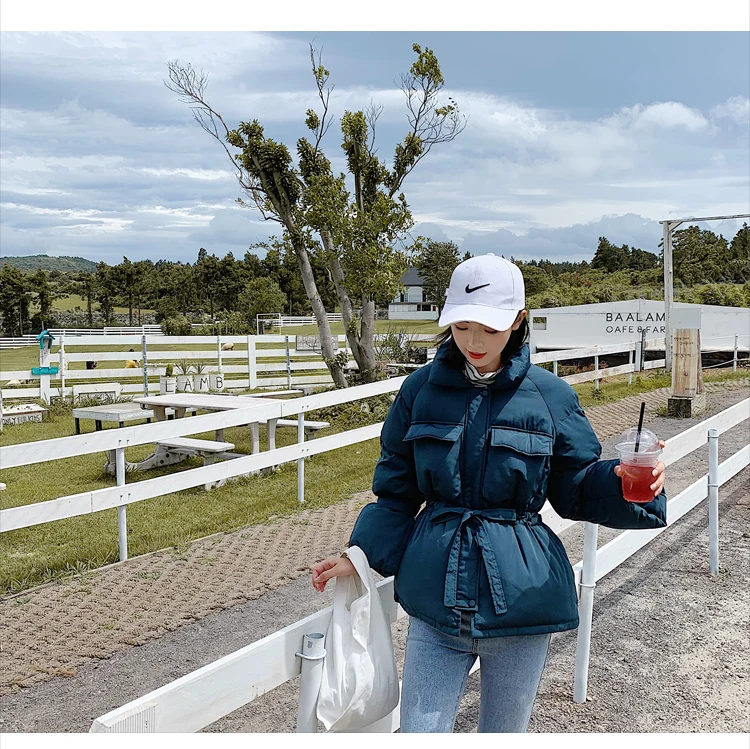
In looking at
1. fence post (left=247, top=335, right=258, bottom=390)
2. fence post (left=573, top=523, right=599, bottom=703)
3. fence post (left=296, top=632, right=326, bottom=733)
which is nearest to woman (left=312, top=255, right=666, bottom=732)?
fence post (left=296, top=632, right=326, bottom=733)

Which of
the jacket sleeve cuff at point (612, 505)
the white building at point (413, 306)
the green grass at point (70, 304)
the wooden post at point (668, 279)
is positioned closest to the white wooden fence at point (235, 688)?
the jacket sleeve cuff at point (612, 505)

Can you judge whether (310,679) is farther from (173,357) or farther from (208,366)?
(208,366)

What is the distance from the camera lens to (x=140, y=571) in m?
5.39

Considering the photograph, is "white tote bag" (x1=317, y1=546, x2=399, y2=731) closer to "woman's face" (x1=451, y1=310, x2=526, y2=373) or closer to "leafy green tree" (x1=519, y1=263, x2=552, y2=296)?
"woman's face" (x1=451, y1=310, x2=526, y2=373)

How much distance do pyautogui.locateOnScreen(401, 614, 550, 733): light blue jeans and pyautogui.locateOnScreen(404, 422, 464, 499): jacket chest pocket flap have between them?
0.33 meters

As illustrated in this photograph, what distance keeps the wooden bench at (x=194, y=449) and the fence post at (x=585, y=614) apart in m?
5.12

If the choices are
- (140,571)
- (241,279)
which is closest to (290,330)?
(241,279)

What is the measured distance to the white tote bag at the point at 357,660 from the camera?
2057mm

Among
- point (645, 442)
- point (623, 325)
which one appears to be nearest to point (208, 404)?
point (645, 442)

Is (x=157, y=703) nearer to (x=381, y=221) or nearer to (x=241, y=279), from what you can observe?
(x=381, y=221)

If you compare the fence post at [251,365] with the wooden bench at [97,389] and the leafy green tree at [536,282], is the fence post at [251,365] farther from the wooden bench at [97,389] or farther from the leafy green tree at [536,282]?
the leafy green tree at [536,282]

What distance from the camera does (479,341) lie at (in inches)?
83.6

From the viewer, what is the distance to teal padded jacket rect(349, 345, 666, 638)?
204 centimetres

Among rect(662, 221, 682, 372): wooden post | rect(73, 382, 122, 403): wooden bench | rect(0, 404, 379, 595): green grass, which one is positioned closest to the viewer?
rect(0, 404, 379, 595): green grass
